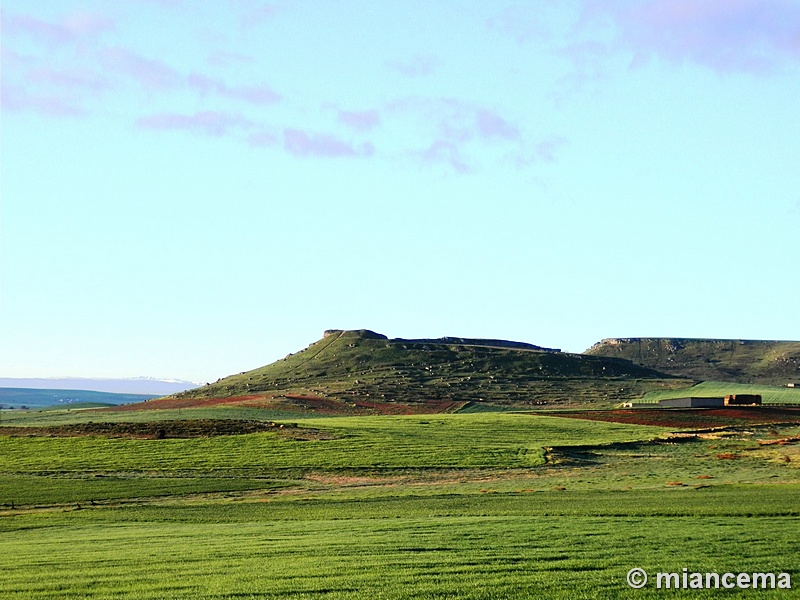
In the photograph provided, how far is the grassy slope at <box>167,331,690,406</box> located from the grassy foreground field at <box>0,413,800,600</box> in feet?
163

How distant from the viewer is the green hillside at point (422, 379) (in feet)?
415

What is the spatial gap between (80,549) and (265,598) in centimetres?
1100

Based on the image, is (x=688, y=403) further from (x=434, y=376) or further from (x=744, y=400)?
(x=434, y=376)

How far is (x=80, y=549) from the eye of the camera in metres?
28.2

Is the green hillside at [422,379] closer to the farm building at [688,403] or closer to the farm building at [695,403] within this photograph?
the farm building at [688,403]

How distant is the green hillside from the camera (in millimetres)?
126375

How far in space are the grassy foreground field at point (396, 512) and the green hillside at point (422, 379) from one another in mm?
42884

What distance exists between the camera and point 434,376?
150000mm

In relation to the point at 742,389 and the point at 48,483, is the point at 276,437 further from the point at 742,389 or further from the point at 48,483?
the point at 742,389

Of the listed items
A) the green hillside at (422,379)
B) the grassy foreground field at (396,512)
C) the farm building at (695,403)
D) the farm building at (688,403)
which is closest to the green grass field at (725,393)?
the green hillside at (422,379)

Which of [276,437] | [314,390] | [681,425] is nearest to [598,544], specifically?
[276,437]

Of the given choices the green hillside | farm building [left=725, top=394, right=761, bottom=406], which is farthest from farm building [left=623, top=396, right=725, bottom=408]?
the green hillside

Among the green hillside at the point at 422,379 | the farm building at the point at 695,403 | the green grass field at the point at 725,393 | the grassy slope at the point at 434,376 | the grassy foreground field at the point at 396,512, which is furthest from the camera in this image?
the grassy slope at the point at 434,376

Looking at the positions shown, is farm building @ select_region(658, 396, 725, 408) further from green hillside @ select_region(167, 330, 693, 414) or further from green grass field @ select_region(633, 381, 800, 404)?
green hillside @ select_region(167, 330, 693, 414)
